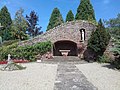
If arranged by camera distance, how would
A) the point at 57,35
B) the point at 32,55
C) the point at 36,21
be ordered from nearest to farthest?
1. the point at 32,55
2. the point at 57,35
3. the point at 36,21

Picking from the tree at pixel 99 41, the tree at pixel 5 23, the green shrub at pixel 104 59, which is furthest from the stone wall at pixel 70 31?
the tree at pixel 5 23

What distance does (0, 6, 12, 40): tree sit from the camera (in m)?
32.6

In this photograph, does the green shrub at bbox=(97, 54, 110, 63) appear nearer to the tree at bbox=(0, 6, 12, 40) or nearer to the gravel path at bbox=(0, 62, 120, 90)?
the gravel path at bbox=(0, 62, 120, 90)

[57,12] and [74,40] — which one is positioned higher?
[57,12]

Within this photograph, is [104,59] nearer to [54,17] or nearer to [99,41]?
[99,41]

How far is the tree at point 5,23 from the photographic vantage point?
107ft

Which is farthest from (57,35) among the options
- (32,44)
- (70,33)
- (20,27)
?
(20,27)

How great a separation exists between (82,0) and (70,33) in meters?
15.3

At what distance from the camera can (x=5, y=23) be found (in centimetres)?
3478

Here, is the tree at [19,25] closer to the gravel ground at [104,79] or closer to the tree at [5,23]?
the tree at [5,23]

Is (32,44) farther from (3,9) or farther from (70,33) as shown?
(3,9)

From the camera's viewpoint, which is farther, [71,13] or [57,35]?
[71,13]

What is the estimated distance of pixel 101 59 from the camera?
51.9 feet

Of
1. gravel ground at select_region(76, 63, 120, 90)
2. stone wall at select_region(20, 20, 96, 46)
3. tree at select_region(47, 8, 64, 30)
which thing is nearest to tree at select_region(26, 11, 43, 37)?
tree at select_region(47, 8, 64, 30)
